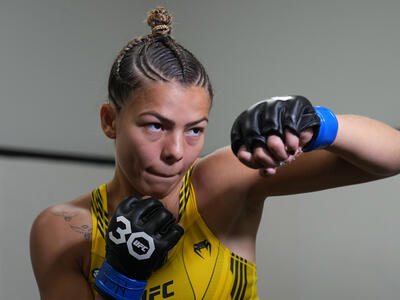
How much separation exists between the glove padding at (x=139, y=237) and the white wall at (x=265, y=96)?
1.13m

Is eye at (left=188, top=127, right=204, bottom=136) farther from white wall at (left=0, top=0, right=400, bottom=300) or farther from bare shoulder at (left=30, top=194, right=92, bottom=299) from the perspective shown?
white wall at (left=0, top=0, right=400, bottom=300)

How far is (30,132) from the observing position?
2.04m

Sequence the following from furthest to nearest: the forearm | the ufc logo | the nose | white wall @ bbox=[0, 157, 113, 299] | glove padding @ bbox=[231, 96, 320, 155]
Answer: white wall @ bbox=[0, 157, 113, 299], the ufc logo, the nose, the forearm, glove padding @ bbox=[231, 96, 320, 155]

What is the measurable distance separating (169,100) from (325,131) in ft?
1.05

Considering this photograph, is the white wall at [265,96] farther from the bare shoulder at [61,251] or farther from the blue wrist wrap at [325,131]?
the blue wrist wrap at [325,131]

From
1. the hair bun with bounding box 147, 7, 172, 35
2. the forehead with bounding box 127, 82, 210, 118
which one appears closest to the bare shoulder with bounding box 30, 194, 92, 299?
the forehead with bounding box 127, 82, 210, 118

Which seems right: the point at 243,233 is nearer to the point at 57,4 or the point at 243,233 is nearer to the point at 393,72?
the point at 393,72

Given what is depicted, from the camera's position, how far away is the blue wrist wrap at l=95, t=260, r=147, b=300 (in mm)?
929

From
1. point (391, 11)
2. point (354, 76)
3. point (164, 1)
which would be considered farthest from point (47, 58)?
point (391, 11)

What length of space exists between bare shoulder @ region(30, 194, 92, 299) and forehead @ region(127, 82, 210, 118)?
369mm

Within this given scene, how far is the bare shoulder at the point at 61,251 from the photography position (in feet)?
3.64

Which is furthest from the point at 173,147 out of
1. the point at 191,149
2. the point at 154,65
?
the point at 154,65

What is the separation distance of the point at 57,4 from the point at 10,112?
1.93ft

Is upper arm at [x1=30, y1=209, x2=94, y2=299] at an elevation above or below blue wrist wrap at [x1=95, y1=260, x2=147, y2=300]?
below
